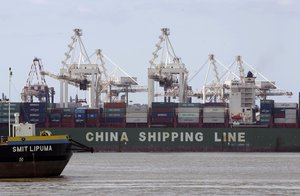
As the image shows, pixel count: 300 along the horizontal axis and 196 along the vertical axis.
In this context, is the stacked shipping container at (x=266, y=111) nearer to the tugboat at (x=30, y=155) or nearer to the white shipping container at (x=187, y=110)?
the white shipping container at (x=187, y=110)

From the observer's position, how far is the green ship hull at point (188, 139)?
380 ft

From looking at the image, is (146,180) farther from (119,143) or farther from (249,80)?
(249,80)

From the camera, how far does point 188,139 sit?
11700 centimetres

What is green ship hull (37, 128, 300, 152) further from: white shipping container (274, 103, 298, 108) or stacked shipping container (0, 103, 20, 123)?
stacked shipping container (0, 103, 20, 123)

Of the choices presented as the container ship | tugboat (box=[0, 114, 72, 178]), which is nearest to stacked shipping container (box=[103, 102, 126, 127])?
the container ship

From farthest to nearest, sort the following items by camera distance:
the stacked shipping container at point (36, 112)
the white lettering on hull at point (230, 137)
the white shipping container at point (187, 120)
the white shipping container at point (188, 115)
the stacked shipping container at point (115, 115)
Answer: the white lettering on hull at point (230, 137) → the stacked shipping container at point (115, 115) → the white shipping container at point (187, 120) → the white shipping container at point (188, 115) → the stacked shipping container at point (36, 112)

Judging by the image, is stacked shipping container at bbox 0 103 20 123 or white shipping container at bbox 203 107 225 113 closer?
stacked shipping container at bbox 0 103 20 123

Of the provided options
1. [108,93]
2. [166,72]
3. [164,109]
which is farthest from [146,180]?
[108,93]

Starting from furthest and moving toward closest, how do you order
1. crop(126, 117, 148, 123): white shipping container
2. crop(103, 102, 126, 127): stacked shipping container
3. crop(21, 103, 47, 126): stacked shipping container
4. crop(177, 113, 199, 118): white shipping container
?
crop(103, 102, 126, 127): stacked shipping container
crop(126, 117, 148, 123): white shipping container
crop(177, 113, 199, 118): white shipping container
crop(21, 103, 47, 126): stacked shipping container

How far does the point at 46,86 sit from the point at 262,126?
37689 mm

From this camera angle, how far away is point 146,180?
49.4 m

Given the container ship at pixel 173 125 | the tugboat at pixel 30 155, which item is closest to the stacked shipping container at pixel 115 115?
the container ship at pixel 173 125

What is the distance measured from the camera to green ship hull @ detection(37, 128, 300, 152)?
116m

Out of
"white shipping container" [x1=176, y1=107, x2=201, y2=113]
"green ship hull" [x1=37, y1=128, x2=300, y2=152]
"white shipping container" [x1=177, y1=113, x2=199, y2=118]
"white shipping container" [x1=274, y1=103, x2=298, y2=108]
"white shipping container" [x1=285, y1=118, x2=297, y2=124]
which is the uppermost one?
"white shipping container" [x1=274, y1=103, x2=298, y2=108]
